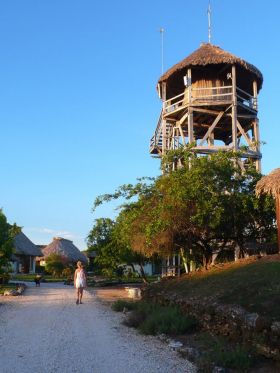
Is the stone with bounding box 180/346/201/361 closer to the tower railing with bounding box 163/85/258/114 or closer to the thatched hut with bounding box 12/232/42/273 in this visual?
the tower railing with bounding box 163/85/258/114

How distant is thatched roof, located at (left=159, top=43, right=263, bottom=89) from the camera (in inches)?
1077

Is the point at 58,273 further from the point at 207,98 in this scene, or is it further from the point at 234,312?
the point at 234,312

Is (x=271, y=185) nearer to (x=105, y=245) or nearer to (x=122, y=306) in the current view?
(x=122, y=306)

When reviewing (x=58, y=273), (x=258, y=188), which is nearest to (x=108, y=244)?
(x=258, y=188)

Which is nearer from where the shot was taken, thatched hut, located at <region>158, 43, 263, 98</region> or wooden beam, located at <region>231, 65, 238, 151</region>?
wooden beam, located at <region>231, 65, 238, 151</region>

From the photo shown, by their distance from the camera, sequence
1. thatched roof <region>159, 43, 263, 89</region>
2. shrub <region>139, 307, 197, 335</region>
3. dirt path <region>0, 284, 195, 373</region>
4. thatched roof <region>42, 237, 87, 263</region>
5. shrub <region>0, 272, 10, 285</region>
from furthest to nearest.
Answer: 1. thatched roof <region>42, 237, 87, 263</region>
2. thatched roof <region>159, 43, 263, 89</region>
3. shrub <region>0, 272, 10, 285</region>
4. shrub <region>139, 307, 197, 335</region>
5. dirt path <region>0, 284, 195, 373</region>

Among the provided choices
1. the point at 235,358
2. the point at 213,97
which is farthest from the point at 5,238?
the point at 235,358

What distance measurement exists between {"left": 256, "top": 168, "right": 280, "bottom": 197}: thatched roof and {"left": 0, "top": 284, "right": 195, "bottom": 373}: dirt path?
245 inches

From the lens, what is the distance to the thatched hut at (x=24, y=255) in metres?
55.1

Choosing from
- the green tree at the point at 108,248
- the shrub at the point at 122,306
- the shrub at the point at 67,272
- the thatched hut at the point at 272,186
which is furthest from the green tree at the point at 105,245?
the shrub at the point at 67,272

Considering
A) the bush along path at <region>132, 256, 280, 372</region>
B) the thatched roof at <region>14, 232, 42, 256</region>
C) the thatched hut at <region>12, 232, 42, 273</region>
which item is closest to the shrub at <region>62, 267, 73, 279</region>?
the thatched roof at <region>14, 232, 42, 256</region>

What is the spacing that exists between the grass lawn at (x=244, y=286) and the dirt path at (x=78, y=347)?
1.72 meters

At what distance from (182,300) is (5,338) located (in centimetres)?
448

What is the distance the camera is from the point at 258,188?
16.4 metres
